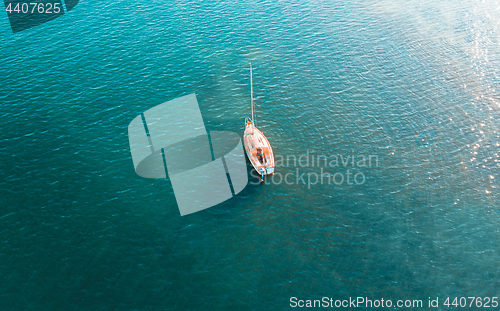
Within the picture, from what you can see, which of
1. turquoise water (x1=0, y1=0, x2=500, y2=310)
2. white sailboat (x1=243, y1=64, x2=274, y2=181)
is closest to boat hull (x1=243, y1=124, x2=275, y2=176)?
white sailboat (x1=243, y1=64, x2=274, y2=181)

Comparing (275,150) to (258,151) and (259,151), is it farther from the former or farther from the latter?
(258,151)

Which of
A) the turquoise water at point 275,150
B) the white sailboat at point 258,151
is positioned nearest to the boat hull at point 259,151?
the white sailboat at point 258,151

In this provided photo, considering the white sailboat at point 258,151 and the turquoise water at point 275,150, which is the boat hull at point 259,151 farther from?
the turquoise water at point 275,150

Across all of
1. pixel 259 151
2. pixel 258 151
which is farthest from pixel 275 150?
pixel 258 151

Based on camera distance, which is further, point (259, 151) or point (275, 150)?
point (275, 150)

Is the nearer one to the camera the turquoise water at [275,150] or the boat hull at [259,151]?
the turquoise water at [275,150]

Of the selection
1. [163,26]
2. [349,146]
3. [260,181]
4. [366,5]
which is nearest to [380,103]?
[349,146]

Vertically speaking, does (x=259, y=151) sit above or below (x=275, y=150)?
above
